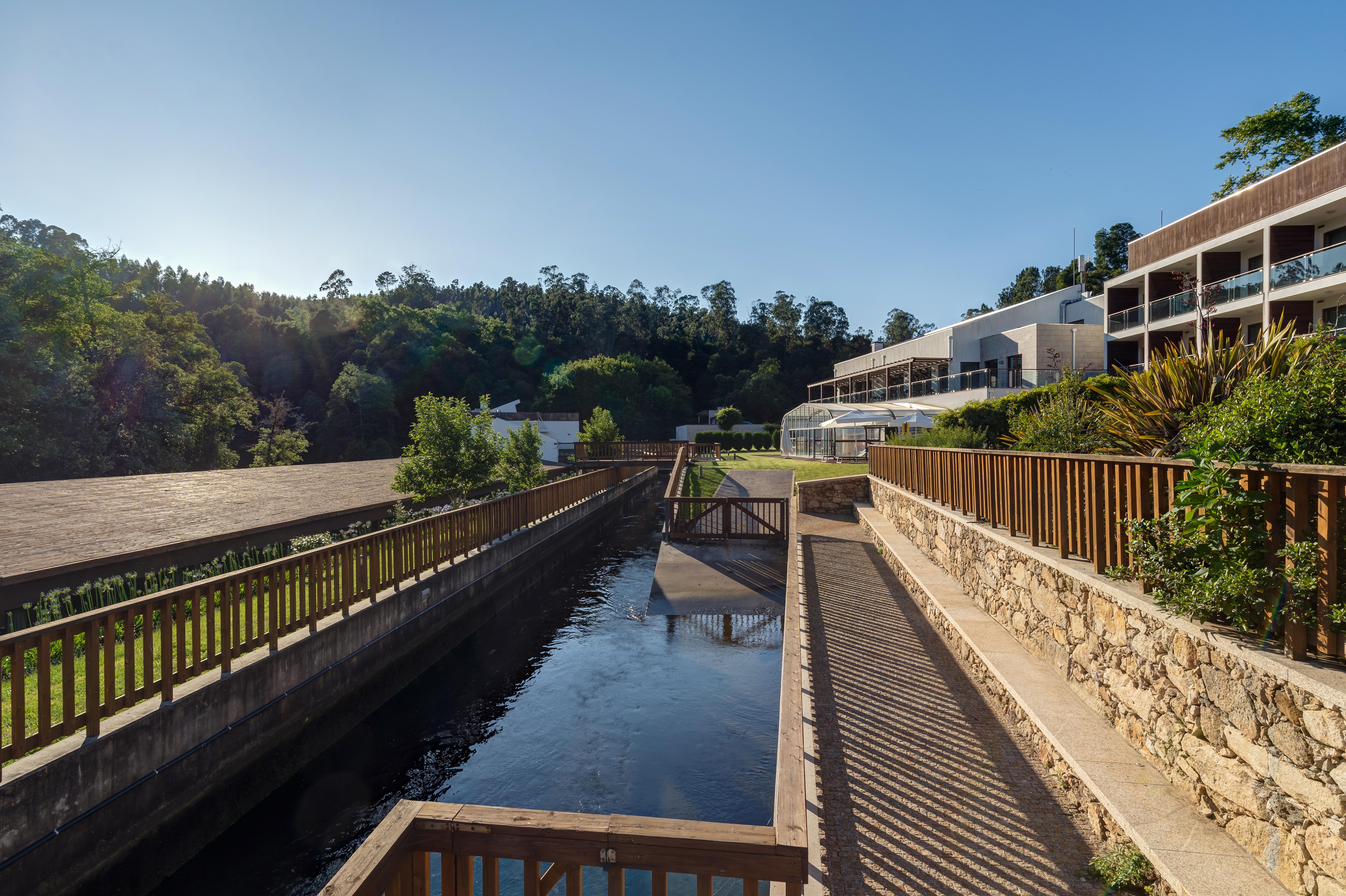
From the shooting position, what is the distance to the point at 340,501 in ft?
42.1

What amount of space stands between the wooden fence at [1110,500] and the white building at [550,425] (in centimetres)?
2927

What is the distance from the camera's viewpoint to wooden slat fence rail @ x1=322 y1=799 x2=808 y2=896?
1.91 m

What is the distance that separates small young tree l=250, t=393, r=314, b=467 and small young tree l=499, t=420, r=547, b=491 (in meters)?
26.3

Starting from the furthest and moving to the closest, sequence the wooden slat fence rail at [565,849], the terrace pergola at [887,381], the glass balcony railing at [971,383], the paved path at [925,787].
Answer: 1. the terrace pergola at [887,381]
2. the glass balcony railing at [971,383]
3. the paved path at [925,787]
4. the wooden slat fence rail at [565,849]

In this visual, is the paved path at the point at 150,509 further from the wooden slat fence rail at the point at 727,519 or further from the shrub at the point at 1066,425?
the shrub at the point at 1066,425

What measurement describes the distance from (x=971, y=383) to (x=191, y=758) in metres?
32.0

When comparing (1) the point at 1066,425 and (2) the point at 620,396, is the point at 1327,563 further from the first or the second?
(2) the point at 620,396

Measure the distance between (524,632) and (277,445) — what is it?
4036 centimetres

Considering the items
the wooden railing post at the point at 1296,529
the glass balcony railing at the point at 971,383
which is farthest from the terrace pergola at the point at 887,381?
the wooden railing post at the point at 1296,529

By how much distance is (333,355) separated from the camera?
2635 inches

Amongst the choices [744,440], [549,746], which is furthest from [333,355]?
[549,746]

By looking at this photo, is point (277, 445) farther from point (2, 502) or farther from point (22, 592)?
point (22, 592)

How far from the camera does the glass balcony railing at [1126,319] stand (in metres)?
Answer: 26.6

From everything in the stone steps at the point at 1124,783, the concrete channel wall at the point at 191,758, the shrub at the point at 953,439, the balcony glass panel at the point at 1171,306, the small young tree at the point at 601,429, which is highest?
the balcony glass panel at the point at 1171,306
